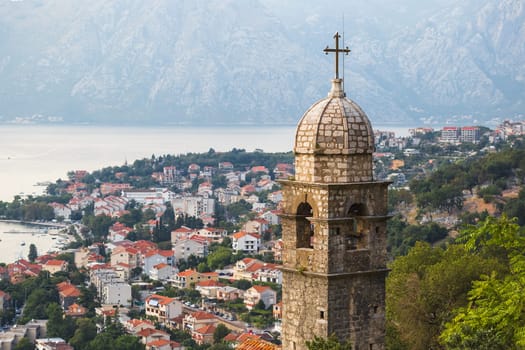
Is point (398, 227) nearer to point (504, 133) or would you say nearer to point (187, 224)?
point (187, 224)

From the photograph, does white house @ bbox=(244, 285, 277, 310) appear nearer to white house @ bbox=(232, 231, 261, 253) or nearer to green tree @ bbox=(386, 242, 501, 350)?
white house @ bbox=(232, 231, 261, 253)

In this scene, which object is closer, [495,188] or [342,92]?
[342,92]

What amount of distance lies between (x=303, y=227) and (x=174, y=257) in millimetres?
60322

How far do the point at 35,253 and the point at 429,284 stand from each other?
194 ft

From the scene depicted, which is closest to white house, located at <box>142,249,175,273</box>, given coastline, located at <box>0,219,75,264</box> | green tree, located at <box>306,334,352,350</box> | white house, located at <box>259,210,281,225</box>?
coastline, located at <box>0,219,75,264</box>

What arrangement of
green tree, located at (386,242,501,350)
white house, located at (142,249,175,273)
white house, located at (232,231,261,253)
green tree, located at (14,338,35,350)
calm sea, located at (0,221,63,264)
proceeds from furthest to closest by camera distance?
calm sea, located at (0,221,63,264) → white house, located at (232,231,261,253) → white house, located at (142,249,175,273) → green tree, located at (14,338,35,350) → green tree, located at (386,242,501,350)

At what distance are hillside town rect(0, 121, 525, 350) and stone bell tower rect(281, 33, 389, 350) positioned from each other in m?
0.60

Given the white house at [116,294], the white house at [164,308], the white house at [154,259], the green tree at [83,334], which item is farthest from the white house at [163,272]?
the green tree at [83,334]

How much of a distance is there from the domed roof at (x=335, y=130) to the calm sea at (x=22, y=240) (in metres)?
67.3

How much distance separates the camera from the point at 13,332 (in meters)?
46.6

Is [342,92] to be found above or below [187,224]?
above

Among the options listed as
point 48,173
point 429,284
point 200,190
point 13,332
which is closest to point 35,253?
point 13,332

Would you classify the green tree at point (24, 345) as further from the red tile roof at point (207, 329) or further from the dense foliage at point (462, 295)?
the dense foliage at point (462, 295)

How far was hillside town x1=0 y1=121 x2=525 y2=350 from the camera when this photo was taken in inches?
1847
